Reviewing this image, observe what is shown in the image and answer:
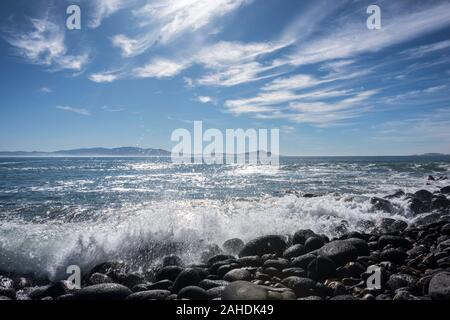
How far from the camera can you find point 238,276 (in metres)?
6.49

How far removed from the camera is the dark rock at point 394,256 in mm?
7344

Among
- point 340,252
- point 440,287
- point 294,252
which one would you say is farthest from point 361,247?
point 440,287

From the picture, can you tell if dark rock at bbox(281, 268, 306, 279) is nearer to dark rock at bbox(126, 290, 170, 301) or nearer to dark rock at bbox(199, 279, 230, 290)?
dark rock at bbox(199, 279, 230, 290)

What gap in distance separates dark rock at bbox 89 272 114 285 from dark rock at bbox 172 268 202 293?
A: 161 cm

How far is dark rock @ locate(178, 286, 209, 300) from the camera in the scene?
5.57 metres

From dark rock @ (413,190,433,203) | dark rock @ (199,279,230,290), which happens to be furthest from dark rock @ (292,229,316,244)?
dark rock @ (413,190,433,203)

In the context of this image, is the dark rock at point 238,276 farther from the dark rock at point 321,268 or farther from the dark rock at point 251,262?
the dark rock at point 321,268

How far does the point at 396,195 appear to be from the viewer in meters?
18.0

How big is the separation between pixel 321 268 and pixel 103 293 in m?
4.13

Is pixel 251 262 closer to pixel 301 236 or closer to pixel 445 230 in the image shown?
pixel 301 236

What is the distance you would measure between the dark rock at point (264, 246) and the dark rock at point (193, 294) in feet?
10.0
